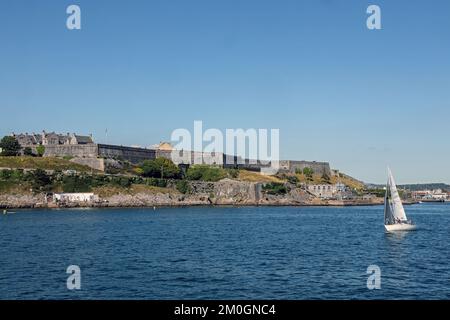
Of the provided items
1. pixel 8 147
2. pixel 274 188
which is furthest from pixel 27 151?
pixel 274 188

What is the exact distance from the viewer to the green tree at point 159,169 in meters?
158

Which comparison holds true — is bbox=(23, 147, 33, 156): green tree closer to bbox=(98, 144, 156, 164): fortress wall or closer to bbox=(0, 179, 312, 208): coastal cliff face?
bbox=(98, 144, 156, 164): fortress wall

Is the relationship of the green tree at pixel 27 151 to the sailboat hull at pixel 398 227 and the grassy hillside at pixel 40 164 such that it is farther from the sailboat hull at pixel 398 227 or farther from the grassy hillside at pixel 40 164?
the sailboat hull at pixel 398 227

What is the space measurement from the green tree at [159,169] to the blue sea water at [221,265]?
9463 cm

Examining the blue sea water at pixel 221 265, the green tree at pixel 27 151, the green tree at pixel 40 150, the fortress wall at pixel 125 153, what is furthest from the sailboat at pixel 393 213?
the green tree at pixel 40 150

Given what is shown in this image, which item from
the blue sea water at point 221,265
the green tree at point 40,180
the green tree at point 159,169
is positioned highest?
the green tree at point 159,169

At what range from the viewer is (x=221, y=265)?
3719cm

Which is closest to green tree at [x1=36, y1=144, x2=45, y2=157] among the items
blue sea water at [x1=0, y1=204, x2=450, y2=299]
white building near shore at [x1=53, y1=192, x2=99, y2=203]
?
white building near shore at [x1=53, y1=192, x2=99, y2=203]

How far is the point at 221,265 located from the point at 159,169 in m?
124

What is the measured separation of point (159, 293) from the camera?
91.5ft

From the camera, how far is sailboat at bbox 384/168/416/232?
66.7 m

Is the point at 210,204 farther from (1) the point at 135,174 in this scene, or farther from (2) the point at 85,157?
(2) the point at 85,157

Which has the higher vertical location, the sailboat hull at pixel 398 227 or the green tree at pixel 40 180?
the green tree at pixel 40 180

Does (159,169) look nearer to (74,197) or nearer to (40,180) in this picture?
(74,197)
